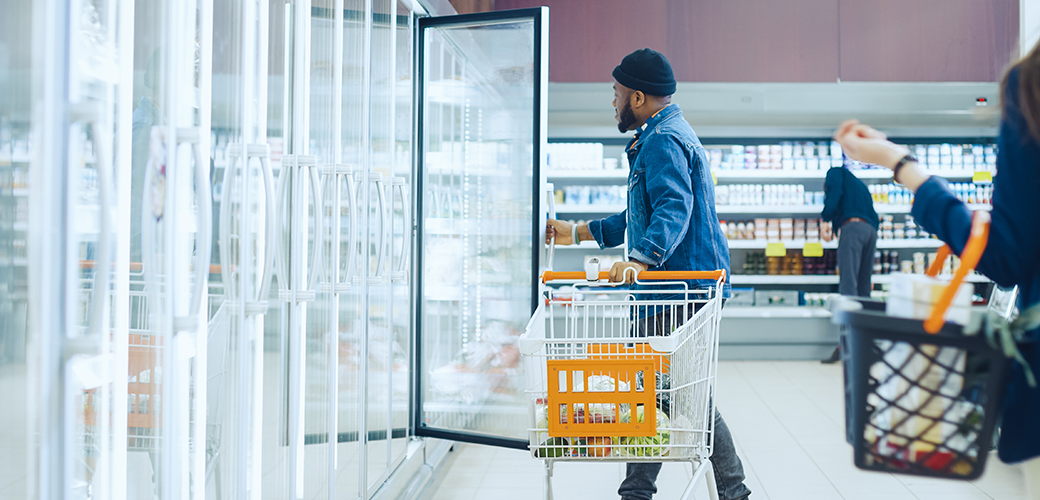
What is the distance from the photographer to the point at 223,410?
1.52m

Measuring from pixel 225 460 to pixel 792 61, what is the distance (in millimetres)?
4888

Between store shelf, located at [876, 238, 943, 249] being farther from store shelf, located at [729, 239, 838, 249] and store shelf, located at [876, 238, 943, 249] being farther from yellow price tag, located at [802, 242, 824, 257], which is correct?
yellow price tag, located at [802, 242, 824, 257]

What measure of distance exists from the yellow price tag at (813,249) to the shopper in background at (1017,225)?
16.6 feet

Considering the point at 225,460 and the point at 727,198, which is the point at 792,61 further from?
the point at 225,460

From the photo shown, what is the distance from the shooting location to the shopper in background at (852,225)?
17.5 feet

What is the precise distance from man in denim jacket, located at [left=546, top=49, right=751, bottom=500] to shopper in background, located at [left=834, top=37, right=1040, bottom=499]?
1.21 metres

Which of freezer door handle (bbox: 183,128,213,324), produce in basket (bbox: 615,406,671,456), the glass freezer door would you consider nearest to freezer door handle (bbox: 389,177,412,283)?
the glass freezer door

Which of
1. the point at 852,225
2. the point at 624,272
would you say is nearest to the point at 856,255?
the point at 852,225

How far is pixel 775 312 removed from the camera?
226 inches

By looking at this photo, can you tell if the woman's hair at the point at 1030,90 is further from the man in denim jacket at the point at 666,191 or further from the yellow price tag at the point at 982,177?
the yellow price tag at the point at 982,177

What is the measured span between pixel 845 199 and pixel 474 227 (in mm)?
3296

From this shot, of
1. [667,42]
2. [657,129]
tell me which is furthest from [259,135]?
[667,42]

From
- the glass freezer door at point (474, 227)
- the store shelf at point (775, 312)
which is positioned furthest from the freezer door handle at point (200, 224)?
the store shelf at point (775, 312)

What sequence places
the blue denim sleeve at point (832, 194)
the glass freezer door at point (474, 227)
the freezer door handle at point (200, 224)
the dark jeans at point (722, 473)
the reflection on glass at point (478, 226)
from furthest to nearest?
the blue denim sleeve at point (832, 194)
the reflection on glass at point (478, 226)
the glass freezer door at point (474, 227)
the dark jeans at point (722, 473)
the freezer door handle at point (200, 224)
